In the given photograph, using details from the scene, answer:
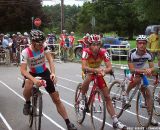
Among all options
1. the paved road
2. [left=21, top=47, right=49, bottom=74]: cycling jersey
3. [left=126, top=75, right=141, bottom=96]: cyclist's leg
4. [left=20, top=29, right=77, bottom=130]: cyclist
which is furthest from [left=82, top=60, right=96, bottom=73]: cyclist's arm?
the paved road

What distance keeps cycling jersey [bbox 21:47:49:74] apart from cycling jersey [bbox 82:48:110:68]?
0.80 meters

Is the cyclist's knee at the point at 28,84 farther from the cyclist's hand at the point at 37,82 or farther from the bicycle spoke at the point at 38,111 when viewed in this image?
the cyclist's hand at the point at 37,82

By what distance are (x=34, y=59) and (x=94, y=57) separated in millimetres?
1186

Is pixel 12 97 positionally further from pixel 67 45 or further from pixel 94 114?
pixel 67 45

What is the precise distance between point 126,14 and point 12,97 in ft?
235

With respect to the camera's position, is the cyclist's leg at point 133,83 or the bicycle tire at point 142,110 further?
the cyclist's leg at point 133,83

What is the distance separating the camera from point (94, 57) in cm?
862

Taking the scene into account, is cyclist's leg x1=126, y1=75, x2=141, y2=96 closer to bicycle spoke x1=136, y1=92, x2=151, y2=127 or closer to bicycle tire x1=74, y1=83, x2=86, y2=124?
bicycle spoke x1=136, y1=92, x2=151, y2=127

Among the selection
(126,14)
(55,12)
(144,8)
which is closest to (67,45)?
(144,8)

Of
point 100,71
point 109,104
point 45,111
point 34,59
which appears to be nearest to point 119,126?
point 109,104

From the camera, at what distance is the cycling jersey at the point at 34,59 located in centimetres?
→ 821

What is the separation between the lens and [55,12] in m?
127

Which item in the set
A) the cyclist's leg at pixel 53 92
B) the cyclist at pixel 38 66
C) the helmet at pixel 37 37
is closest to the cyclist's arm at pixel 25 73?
the cyclist at pixel 38 66

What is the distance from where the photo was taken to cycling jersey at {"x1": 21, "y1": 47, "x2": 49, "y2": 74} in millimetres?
8211
